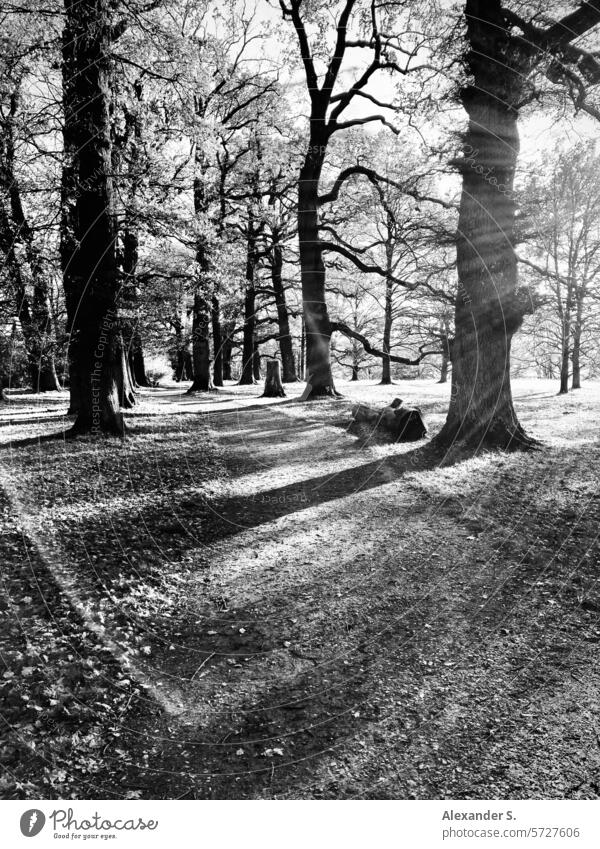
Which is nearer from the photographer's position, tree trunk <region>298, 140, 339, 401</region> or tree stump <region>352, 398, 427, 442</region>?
tree stump <region>352, 398, 427, 442</region>

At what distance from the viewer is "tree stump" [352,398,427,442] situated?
10.3m

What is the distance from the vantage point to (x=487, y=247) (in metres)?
8.77

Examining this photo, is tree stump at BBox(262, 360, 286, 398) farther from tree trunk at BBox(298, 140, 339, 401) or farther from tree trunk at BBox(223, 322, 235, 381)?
tree trunk at BBox(223, 322, 235, 381)

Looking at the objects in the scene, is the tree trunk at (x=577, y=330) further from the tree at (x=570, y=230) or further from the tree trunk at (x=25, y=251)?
the tree trunk at (x=25, y=251)

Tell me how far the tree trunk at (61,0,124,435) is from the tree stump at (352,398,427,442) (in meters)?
5.68

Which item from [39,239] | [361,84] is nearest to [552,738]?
[39,239]

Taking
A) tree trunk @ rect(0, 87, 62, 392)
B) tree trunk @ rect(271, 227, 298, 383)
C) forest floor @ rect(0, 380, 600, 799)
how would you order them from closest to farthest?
forest floor @ rect(0, 380, 600, 799)
tree trunk @ rect(0, 87, 62, 392)
tree trunk @ rect(271, 227, 298, 383)

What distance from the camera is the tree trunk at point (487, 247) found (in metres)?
8.45

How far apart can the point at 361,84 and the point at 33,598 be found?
55.2 ft

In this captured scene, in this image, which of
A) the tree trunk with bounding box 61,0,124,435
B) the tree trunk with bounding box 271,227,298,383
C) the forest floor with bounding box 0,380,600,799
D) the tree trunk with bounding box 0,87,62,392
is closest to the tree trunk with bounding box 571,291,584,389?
the forest floor with bounding box 0,380,600,799

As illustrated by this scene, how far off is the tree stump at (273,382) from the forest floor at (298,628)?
30.6ft

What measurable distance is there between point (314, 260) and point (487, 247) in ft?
26.1

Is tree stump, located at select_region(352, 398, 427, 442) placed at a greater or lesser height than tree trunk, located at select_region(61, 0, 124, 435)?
lesser

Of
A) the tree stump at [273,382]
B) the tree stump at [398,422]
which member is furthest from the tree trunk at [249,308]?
the tree stump at [398,422]
